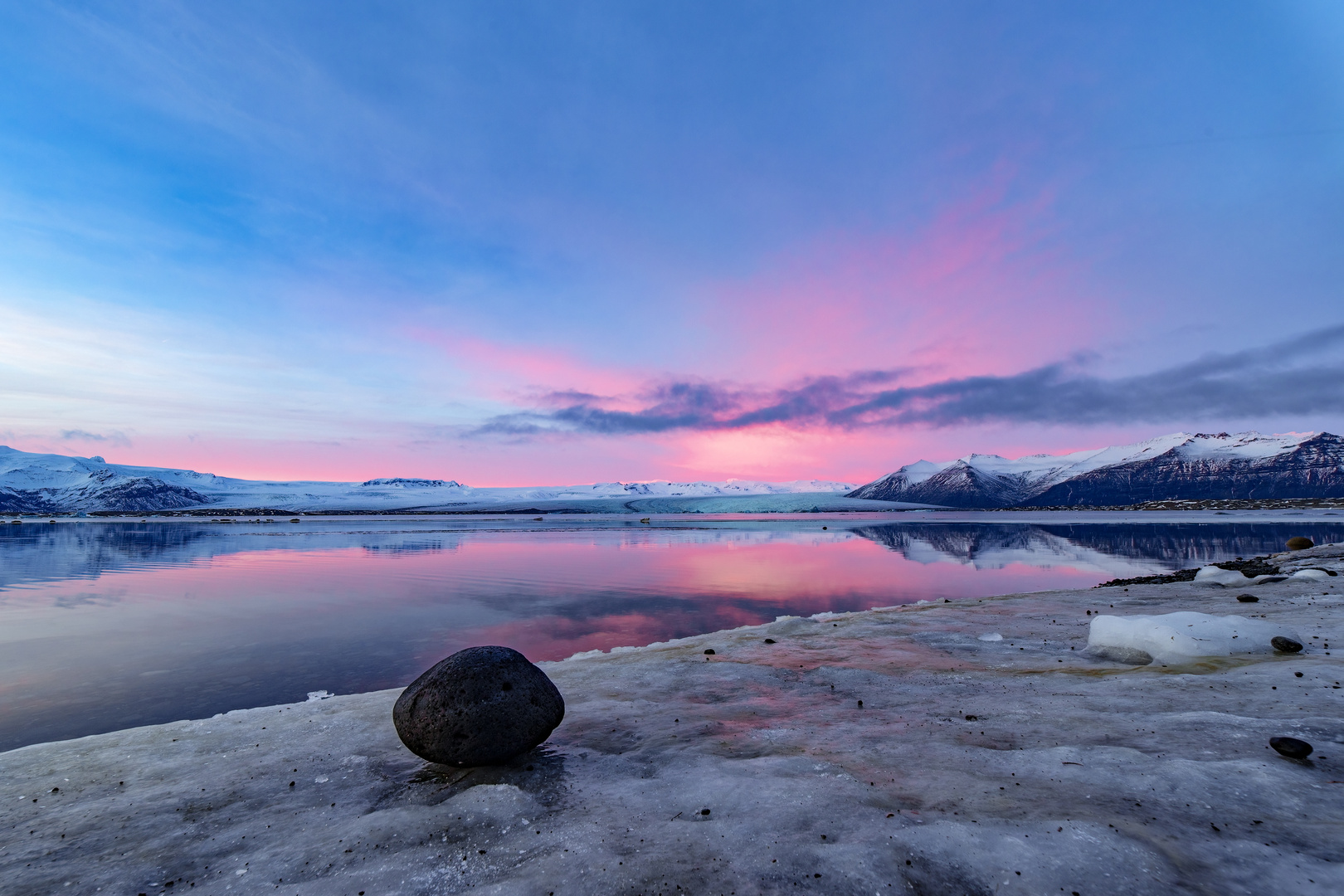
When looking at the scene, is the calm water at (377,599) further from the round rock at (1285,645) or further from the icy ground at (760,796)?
the round rock at (1285,645)

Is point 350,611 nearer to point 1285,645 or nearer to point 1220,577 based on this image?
point 1285,645

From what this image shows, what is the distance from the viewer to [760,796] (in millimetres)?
5445

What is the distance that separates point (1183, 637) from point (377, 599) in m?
23.9

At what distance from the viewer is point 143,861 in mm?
4863

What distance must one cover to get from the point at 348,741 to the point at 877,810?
22.2 ft

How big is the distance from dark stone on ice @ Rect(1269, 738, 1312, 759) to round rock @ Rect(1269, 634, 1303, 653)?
18.8ft

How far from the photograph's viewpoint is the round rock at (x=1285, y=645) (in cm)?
954

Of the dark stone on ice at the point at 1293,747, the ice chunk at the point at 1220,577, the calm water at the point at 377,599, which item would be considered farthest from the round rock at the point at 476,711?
the ice chunk at the point at 1220,577

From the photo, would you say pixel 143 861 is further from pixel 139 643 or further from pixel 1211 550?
pixel 1211 550

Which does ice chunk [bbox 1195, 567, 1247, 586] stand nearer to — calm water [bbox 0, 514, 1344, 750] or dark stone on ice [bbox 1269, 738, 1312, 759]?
calm water [bbox 0, 514, 1344, 750]

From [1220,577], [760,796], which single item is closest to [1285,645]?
[760,796]

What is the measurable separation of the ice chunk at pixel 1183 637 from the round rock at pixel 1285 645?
4.9 inches

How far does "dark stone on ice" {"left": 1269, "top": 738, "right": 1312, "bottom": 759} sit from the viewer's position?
542cm

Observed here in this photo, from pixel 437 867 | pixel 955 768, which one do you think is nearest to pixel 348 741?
pixel 437 867
